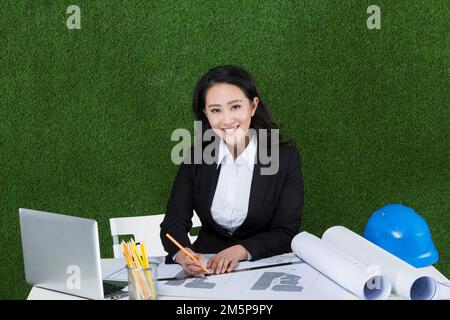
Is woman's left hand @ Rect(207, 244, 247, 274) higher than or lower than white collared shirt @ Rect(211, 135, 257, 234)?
lower

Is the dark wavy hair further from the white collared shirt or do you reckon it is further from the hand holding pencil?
the hand holding pencil

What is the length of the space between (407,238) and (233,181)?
71 cm

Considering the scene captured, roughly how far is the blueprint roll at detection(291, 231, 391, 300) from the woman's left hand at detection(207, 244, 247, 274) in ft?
0.66

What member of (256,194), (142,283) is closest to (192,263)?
(142,283)

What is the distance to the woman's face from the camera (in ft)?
6.67

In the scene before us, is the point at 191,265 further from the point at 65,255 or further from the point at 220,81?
the point at 220,81

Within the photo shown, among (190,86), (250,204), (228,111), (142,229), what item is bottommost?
(142,229)

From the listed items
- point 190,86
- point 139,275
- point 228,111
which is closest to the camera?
point 139,275

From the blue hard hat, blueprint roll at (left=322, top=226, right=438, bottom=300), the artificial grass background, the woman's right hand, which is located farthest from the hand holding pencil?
the artificial grass background

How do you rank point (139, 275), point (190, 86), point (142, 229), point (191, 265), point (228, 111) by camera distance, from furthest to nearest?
point (190, 86)
point (142, 229)
point (228, 111)
point (191, 265)
point (139, 275)

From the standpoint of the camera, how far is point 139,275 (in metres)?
1.31

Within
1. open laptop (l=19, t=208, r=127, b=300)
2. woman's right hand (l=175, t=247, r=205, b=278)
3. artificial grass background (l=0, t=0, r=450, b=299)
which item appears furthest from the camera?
artificial grass background (l=0, t=0, r=450, b=299)

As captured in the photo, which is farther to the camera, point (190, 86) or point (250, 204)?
point (190, 86)
